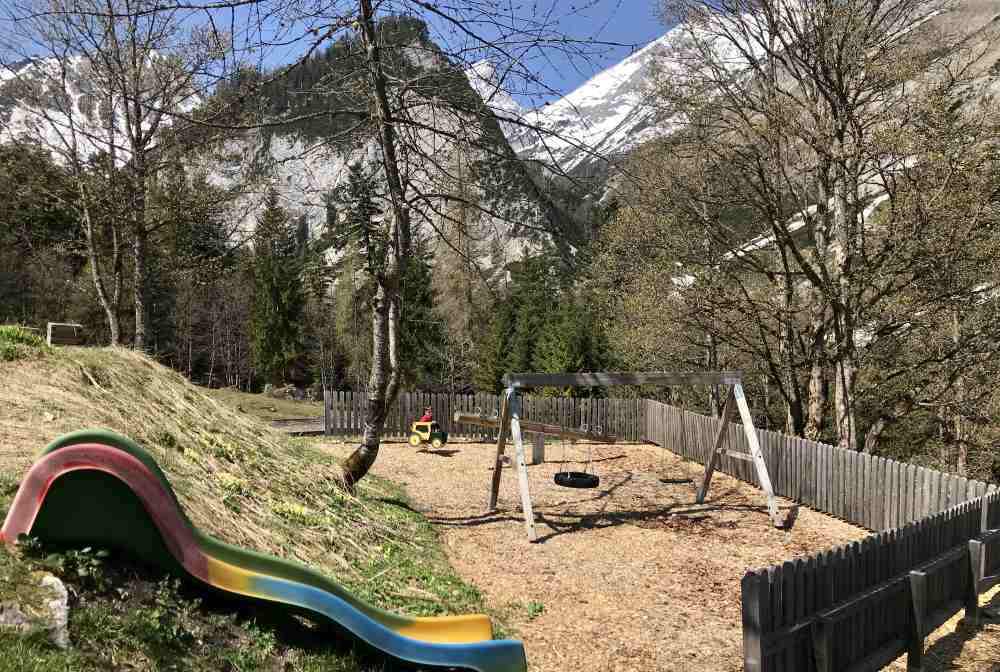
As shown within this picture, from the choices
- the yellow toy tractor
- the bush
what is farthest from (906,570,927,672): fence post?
the yellow toy tractor

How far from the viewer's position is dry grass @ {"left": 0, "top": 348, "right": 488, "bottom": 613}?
205 inches

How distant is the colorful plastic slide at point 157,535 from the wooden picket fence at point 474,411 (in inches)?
538

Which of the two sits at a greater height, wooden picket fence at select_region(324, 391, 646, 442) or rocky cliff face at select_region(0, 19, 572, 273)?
rocky cliff face at select_region(0, 19, 572, 273)

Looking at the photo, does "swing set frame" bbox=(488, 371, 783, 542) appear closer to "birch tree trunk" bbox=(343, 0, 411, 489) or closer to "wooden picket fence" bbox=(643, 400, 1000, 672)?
"wooden picket fence" bbox=(643, 400, 1000, 672)

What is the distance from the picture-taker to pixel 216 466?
6.35 meters

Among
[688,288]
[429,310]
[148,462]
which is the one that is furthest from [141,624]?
[429,310]

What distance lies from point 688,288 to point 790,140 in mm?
3648

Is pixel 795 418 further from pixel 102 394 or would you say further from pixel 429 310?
pixel 429 310

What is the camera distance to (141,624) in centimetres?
317

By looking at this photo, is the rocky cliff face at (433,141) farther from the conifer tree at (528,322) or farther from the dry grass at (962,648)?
the conifer tree at (528,322)

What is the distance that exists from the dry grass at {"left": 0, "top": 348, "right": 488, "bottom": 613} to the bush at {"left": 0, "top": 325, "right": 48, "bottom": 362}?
110 mm

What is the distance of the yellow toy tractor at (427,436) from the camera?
55.2ft

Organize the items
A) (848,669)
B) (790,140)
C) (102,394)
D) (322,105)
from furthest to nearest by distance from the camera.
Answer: (790,140) → (322,105) → (102,394) → (848,669)

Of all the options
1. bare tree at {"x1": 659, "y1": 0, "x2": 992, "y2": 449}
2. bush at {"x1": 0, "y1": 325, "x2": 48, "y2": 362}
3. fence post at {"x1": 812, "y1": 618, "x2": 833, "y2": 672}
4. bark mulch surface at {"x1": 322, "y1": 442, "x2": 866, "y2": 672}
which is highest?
bare tree at {"x1": 659, "y1": 0, "x2": 992, "y2": 449}
